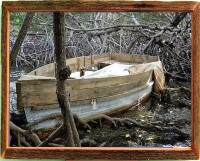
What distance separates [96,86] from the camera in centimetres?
163

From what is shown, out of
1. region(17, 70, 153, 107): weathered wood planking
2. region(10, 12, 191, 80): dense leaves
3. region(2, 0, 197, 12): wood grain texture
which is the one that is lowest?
region(17, 70, 153, 107): weathered wood planking

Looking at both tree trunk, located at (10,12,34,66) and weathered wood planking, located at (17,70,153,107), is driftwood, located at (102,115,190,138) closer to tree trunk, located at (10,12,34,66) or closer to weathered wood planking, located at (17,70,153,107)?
weathered wood planking, located at (17,70,153,107)

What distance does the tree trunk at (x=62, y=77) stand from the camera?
158cm

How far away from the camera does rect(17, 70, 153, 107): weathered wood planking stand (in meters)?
1.57

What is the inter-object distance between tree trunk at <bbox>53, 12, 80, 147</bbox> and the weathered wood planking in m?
0.02

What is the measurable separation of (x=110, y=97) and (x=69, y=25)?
0.30 meters

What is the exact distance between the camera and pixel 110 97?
164 cm

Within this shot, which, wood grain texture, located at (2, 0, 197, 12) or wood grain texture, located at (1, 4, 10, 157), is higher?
wood grain texture, located at (2, 0, 197, 12)

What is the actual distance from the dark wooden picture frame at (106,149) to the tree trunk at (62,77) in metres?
0.03

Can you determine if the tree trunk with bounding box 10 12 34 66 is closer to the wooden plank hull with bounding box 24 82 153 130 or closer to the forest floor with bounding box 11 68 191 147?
the forest floor with bounding box 11 68 191 147

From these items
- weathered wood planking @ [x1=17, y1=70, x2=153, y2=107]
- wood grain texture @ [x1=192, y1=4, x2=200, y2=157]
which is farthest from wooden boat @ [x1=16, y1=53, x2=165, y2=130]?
wood grain texture @ [x1=192, y1=4, x2=200, y2=157]

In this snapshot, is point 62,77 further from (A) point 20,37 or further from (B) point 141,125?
Result: (B) point 141,125

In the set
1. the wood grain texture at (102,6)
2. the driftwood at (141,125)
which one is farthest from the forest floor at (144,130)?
the wood grain texture at (102,6)

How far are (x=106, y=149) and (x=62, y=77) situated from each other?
295 mm
